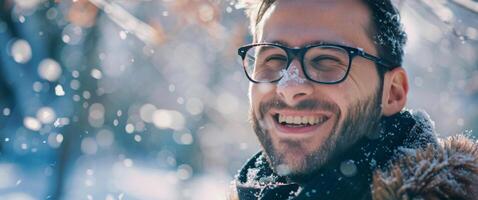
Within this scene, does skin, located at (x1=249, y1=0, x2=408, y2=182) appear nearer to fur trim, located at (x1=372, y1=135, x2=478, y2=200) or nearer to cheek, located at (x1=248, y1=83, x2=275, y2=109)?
cheek, located at (x1=248, y1=83, x2=275, y2=109)

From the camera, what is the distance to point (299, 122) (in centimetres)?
218

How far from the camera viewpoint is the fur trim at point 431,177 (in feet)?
5.55

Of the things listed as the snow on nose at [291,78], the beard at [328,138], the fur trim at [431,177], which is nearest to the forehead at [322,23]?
the snow on nose at [291,78]

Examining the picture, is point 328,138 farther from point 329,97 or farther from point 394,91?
point 394,91

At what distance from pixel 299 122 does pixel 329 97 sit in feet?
0.52

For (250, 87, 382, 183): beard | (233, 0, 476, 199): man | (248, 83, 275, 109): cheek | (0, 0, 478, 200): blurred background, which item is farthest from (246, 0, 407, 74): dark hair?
(248, 83, 275, 109): cheek

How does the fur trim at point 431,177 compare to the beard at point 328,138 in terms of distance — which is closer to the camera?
the fur trim at point 431,177

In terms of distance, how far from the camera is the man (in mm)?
2070

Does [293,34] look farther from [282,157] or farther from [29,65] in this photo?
[29,65]

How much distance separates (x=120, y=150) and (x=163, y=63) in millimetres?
2460

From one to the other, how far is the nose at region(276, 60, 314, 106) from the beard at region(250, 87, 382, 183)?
0.03 meters

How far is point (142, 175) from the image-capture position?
11.7 meters

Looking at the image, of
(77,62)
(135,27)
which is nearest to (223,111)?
(77,62)

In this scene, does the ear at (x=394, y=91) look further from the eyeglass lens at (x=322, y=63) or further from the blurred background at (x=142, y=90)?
the blurred background at (x=142, y=90)
